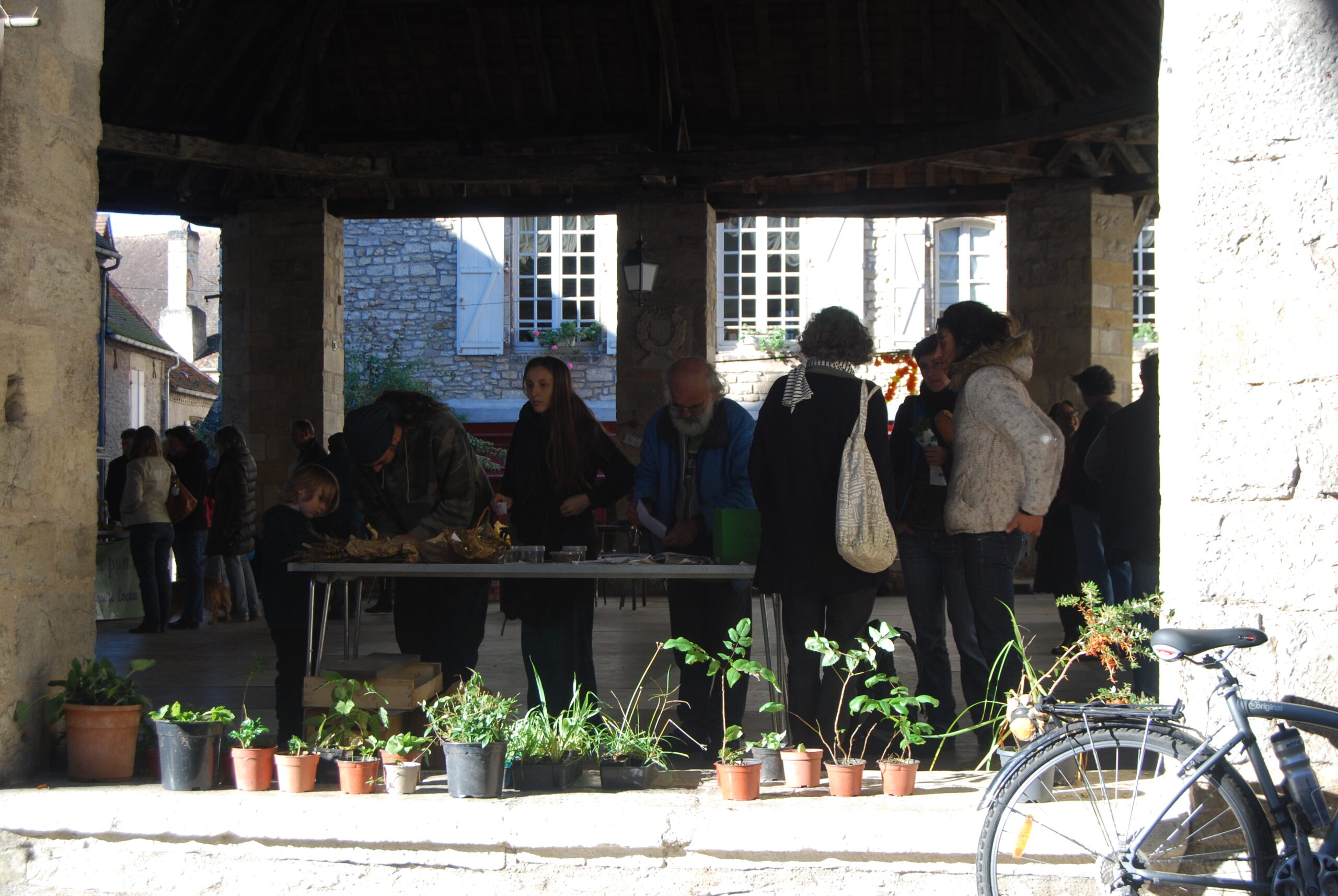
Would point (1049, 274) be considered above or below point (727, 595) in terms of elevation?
above

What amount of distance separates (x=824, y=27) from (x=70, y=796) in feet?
24.7

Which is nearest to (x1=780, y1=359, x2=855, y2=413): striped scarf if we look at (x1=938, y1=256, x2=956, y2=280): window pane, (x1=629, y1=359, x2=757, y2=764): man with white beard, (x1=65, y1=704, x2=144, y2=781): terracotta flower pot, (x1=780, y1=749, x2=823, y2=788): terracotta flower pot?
(x1=629, y1=359, x2=757, y2=764): man with white beard

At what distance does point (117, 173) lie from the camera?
941cm

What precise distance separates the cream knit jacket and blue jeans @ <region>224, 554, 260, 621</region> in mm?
6325

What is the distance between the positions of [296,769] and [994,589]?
226 centimetres

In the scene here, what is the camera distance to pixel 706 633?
14.2ft

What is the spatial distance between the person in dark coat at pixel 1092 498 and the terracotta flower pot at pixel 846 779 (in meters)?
2.90

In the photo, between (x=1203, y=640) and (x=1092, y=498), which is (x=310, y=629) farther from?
(x=1092, y=498)

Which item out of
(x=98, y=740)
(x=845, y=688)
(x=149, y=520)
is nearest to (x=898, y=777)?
Result: (x=845, y=688)

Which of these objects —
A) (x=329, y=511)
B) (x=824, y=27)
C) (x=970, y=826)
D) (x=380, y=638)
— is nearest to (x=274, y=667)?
(x=380, y=638)

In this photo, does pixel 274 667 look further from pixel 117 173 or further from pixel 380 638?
pixel 117 173

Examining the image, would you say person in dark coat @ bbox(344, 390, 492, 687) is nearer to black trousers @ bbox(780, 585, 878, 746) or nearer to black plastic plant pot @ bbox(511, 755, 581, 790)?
black plastic plant pot @ bbox(511, 755, 581, 790)

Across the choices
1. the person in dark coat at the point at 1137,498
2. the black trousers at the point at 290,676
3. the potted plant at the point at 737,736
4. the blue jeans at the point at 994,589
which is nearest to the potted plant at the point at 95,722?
the black trousers at the point at 290,676

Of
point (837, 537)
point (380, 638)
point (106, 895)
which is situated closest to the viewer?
point (106, 895)
